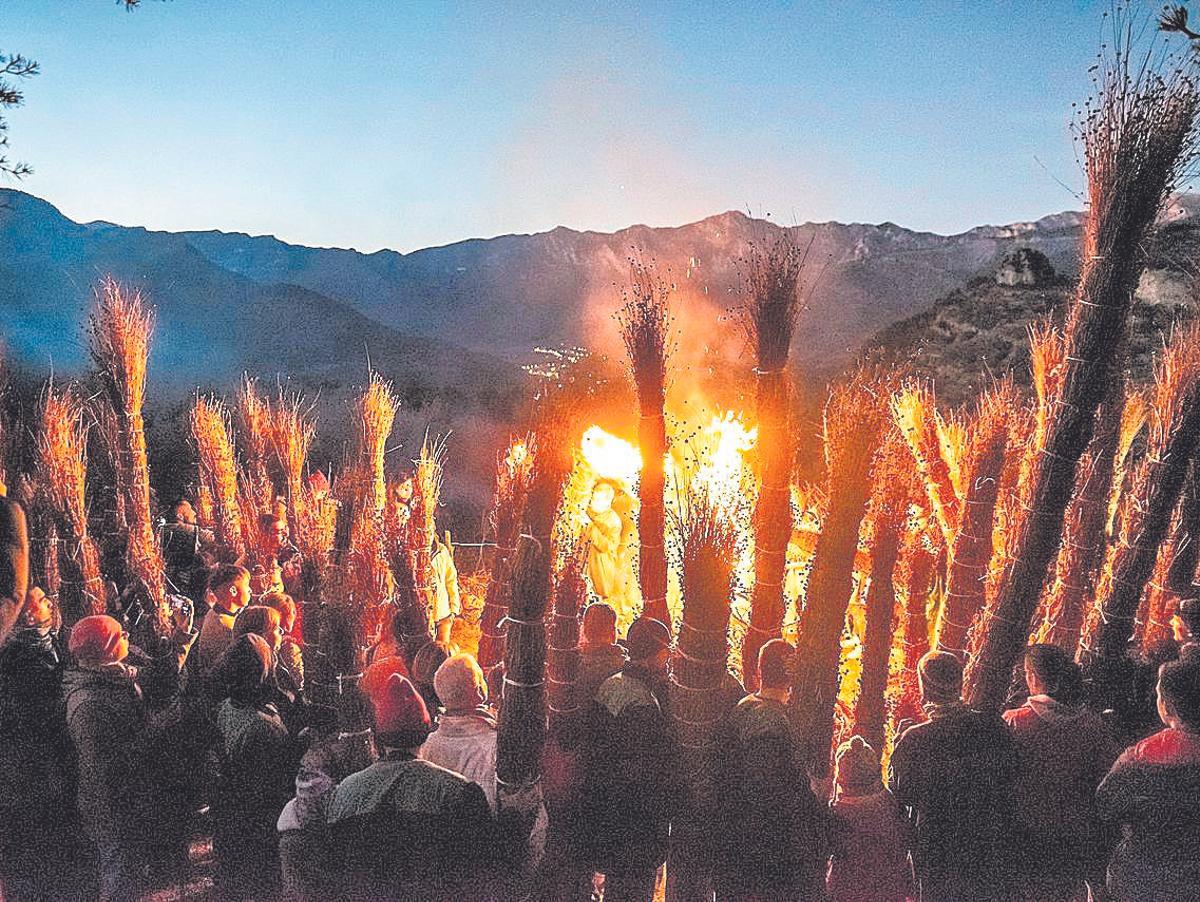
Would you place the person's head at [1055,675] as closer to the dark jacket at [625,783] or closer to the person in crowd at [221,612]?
the dark jacket at [625,783]

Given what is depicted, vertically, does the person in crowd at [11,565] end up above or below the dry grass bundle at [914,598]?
above

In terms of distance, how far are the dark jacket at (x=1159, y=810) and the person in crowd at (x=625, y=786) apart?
1.90 metres

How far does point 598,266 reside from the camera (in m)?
57.3

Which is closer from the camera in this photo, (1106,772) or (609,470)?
(1106,772)

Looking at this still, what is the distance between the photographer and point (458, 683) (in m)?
3.52

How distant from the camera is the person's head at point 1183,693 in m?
3.14

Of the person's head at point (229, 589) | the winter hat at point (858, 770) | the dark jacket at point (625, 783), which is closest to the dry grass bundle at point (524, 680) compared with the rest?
the dark jacket at point (625, 783)

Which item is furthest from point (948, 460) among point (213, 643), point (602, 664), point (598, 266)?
point (598, 266)

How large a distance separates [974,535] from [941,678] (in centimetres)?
226

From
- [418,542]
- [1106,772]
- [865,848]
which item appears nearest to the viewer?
[865,848]

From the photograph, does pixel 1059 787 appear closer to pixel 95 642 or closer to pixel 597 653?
pixel 597 653

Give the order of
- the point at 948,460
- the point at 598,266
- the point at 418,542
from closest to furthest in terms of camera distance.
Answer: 1. the point at 948,460
2. the point at 418,542
3. the point at 598,266

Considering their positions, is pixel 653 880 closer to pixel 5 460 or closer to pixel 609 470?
pixel 609 470

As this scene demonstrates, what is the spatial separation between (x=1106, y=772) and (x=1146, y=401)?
5179 millimetres
